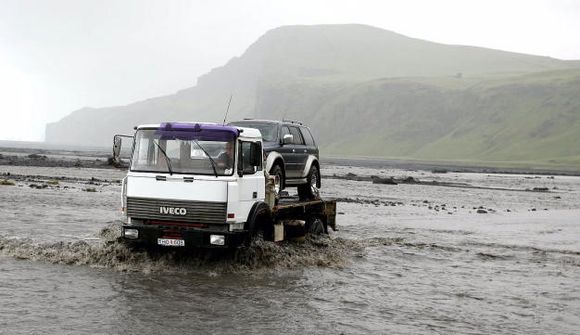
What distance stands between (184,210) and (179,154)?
1.18 metres

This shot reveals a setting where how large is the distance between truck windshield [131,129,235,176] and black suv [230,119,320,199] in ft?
8.53

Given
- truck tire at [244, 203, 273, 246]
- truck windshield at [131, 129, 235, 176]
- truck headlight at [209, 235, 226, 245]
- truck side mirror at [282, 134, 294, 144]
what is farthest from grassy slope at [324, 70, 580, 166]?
truck headlight at [209, 235, 226, 245]

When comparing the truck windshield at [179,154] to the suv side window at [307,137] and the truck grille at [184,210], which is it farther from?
the suv side window at [307,137]

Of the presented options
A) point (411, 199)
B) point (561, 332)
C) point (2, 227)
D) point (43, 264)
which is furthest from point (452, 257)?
point (411, 199)

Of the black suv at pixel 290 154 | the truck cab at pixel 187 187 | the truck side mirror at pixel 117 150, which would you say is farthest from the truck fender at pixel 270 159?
the truck side mirror at pixel 117 150

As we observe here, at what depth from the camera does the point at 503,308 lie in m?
12.6

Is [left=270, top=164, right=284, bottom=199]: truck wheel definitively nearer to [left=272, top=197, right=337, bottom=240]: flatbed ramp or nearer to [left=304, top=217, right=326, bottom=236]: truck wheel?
[left=272, top=197, right=337, bottom=240]: flatbed ramp

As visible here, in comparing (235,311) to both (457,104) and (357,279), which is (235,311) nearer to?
(357,279)

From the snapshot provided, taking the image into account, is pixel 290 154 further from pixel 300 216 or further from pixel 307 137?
pixel 307 137

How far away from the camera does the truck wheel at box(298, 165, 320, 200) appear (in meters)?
19.0

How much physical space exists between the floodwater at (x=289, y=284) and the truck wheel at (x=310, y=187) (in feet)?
4.83

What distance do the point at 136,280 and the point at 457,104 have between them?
188346mm

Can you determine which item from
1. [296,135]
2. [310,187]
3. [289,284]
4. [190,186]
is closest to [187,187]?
[190,186]

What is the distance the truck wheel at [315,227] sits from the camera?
18.6 m
